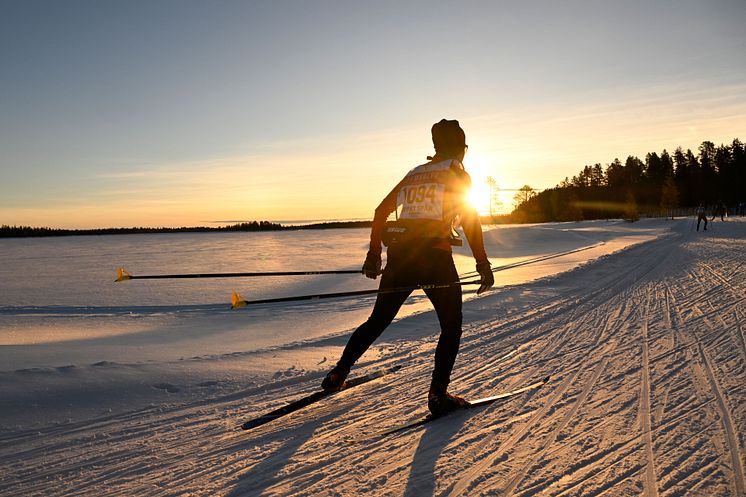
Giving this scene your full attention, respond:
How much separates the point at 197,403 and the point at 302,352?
2005 millimetres

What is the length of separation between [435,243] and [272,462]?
69.4 inches

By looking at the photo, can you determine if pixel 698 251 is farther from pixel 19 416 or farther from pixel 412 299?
pixel 19 416

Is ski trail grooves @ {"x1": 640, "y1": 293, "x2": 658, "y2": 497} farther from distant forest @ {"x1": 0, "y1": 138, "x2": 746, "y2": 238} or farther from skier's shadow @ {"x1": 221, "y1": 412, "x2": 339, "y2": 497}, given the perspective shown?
distant forest @ {"x1": 0, "y1": 138, "x2": 746, "y2": 238}

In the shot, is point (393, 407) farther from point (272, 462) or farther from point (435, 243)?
point (435, 243)

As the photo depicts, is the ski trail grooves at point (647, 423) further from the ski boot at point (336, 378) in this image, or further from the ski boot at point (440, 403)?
the ski boot at point (336, 378)

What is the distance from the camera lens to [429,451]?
3213mm

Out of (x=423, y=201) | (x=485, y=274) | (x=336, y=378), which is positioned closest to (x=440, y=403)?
(x=336, y=378)

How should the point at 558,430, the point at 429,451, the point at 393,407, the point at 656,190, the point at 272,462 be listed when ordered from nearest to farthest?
1. the point at 272,462
2. the point at 429,451
3. the point at 558,430
4. the point at 393,407
5. the point at 656,190

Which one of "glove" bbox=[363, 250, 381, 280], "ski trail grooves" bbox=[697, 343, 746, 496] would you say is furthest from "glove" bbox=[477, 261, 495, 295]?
"ski trail grooves" bbox=[697, 343, 746, 496]

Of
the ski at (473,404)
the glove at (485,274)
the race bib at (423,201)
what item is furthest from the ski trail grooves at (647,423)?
the race bib at (423,201)

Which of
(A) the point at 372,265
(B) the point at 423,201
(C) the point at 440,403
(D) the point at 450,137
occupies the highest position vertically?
(D) the point at 450,137

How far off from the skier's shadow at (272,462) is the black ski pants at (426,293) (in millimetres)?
617

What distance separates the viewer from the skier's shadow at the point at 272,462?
9.07 ft

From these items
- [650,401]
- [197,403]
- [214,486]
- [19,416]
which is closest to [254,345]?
[197,403]
